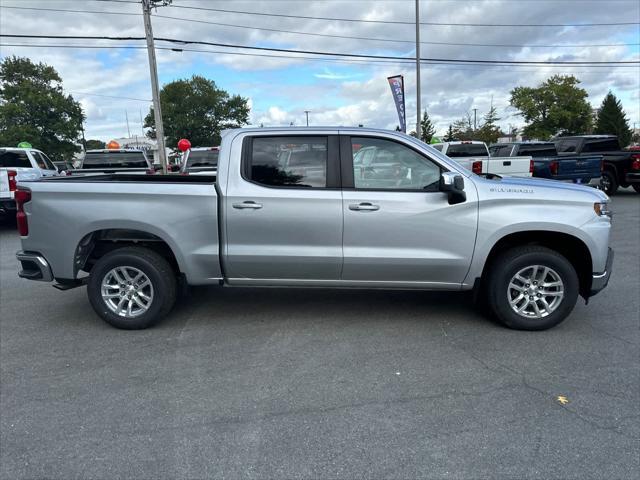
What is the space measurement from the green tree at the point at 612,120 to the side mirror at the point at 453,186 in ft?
206

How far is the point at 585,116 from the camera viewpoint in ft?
164

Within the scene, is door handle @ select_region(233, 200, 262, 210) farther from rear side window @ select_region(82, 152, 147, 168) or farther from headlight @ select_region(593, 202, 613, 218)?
rear side window @ select_region(82, 152, 147, 168)

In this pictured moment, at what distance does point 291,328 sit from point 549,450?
2.53 metres

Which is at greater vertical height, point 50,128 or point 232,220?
point 50,128

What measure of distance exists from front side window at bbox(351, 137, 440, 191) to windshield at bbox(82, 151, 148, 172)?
10.9 m

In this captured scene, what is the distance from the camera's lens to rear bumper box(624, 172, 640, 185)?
1534 cm

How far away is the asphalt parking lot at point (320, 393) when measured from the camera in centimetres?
268

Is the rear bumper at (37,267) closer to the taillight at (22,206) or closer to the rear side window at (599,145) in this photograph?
the taillight at (22,206)

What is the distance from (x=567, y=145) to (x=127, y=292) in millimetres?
16159

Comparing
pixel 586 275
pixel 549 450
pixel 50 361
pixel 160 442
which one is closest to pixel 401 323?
pixel 586 275

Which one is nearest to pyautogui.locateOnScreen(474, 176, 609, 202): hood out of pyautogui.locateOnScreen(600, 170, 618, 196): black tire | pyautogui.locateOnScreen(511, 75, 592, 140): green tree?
pyautogui.locateOnScreen(600, 170, 618, 196): black tire

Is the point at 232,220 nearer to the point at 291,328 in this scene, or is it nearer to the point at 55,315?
the point at 291,328

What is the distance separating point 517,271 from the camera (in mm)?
4434

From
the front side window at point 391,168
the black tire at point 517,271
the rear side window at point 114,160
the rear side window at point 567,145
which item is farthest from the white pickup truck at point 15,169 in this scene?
the rear side window at point 567,145
